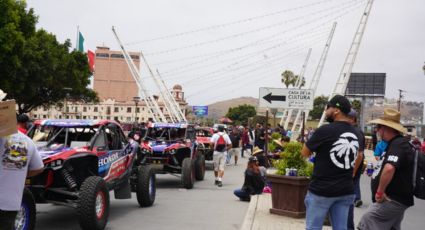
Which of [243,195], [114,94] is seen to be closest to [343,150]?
[243,195]

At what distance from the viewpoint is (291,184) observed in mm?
8547

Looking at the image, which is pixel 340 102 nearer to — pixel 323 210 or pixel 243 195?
pixel 323 210

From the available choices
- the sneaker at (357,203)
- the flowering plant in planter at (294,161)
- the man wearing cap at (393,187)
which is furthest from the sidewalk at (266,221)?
the man wearing cap at (393,187)

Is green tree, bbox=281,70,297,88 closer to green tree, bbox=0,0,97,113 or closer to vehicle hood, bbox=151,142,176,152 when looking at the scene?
green tree, bbox=0,0,97,113

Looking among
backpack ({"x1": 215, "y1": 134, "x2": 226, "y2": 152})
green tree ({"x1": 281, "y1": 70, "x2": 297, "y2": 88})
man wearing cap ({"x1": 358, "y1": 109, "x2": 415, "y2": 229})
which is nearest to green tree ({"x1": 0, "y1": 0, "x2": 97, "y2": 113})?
backpack ({"x1": 215, "y1": 134, "x2": 226, "y2": 152})

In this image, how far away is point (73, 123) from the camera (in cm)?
911

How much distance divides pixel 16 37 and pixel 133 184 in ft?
77.3

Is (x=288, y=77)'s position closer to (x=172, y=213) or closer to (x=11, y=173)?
(x=172, y=213)

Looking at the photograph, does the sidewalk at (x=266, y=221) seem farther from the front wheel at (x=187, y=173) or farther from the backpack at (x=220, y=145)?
the backpack at (x=220, y=145)

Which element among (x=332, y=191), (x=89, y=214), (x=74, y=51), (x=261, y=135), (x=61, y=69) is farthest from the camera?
(x=74, y=51)

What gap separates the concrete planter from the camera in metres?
8.51

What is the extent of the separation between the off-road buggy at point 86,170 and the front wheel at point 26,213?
0.01m

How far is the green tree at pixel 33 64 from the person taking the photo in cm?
3062

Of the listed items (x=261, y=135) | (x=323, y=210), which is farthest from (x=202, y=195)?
(x=261, y=135)
